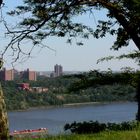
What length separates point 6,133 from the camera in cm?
682

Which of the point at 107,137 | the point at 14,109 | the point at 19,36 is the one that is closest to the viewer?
the point at 107,137

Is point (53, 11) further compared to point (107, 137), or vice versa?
point (53, 11)

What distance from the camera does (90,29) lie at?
14914 mm

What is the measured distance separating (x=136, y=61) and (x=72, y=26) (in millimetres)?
2120

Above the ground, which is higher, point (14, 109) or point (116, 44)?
point (116, 44)

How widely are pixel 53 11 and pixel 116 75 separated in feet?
8.63

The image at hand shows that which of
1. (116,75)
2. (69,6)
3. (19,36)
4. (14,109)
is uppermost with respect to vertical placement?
(69,6)

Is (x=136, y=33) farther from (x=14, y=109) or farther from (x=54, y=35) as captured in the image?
(x=14, y=109)

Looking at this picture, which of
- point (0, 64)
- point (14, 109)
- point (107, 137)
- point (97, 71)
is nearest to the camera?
point (107, 137)

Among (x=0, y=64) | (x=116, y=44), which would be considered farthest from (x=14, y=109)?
(x=0, y=64)

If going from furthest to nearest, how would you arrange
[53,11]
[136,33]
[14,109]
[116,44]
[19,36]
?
1. [14,109]
2. [116,44]
3. [136,33]
4. [53,11]
5. [19,36]

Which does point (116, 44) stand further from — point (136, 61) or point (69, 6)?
point (69, 6)

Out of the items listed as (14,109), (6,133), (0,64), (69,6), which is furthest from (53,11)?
(14,109)

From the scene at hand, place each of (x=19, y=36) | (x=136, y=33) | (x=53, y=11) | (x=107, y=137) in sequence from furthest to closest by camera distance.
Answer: (x=136, y=33) → (x=53, y=11) → (x=19, y=36) → (x=107, y=137)
